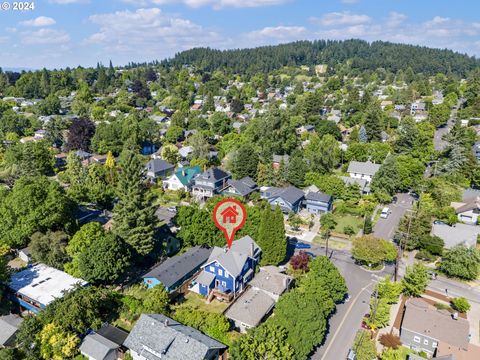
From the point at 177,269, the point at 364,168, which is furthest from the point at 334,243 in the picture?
the point at 364,168

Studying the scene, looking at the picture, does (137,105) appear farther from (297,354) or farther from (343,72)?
(297,354)

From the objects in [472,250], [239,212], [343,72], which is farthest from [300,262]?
[343,72]

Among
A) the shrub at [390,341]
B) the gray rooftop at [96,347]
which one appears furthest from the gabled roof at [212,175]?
the shrub at [390,341]

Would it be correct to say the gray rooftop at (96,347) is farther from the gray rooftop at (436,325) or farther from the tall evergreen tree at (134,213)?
the gray rooftop at (436,325)

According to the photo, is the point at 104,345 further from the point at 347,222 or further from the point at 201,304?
the point at 347,222

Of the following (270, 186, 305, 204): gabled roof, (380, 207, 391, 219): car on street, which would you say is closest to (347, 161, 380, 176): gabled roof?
(380, 207, 391, 219): car on street

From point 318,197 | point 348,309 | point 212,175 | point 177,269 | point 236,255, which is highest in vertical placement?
point 212,175
